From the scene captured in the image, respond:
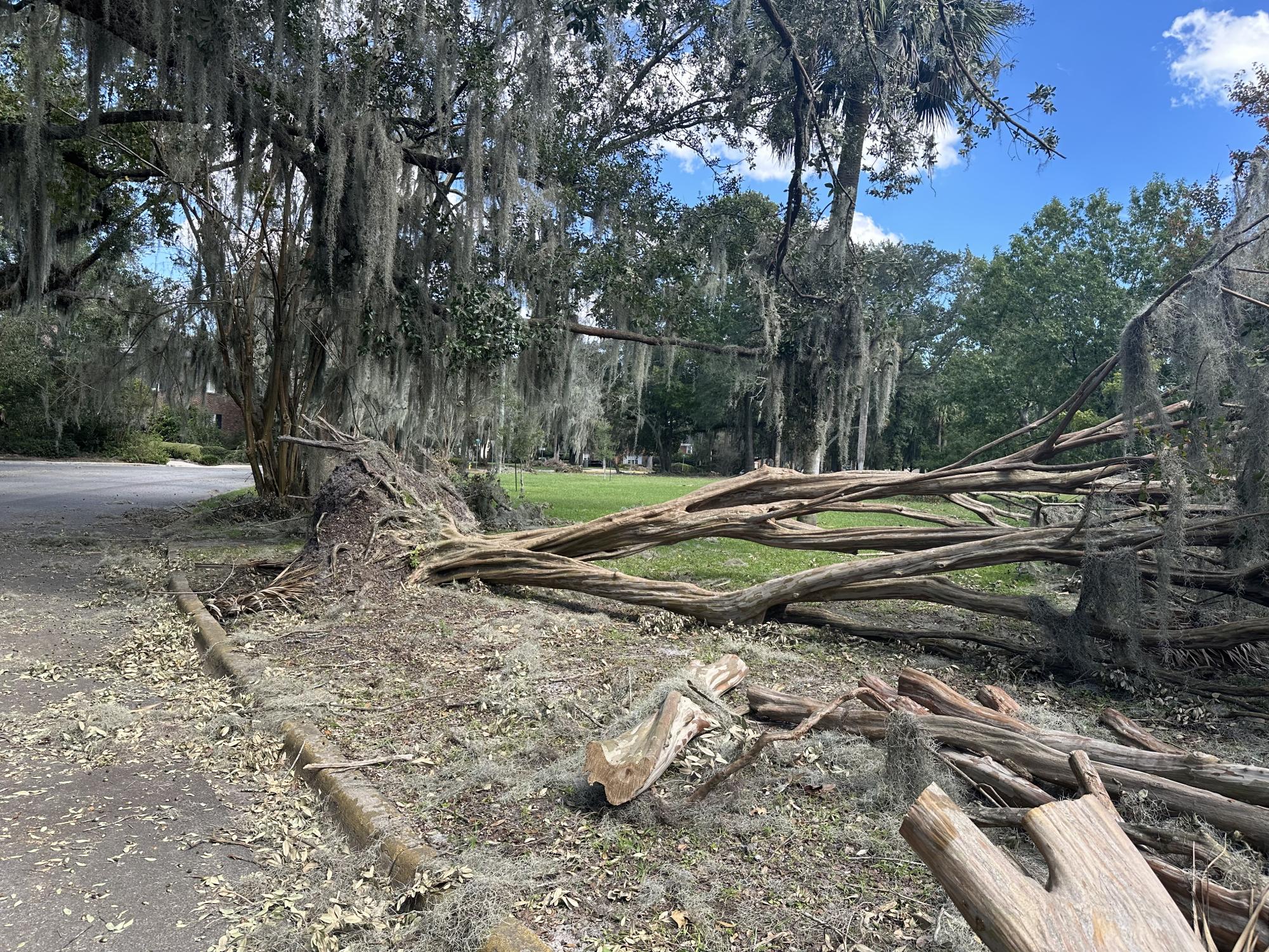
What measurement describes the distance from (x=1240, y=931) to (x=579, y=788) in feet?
6.95

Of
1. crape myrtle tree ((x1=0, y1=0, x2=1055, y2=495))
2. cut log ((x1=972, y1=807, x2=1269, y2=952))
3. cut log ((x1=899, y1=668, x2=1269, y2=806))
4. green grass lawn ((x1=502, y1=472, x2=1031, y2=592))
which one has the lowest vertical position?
green grass lawn ((x1=502, y1=472, x2=1031, y2=592))

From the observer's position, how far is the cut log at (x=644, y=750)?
286 cm

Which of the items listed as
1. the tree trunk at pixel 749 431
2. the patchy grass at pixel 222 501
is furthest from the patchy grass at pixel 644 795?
the tree trunk at pixel 749 431

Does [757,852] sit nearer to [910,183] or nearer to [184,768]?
[184,768]

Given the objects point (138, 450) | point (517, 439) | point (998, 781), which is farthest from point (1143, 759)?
point (138, 450)

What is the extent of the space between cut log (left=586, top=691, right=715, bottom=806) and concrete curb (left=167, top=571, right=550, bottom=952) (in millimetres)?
671

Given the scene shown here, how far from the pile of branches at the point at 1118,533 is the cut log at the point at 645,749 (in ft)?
8.91

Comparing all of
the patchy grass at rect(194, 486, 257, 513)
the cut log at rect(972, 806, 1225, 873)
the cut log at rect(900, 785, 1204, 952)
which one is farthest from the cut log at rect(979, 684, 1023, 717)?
the patchy grass at rect(194, 486, 257, 513)

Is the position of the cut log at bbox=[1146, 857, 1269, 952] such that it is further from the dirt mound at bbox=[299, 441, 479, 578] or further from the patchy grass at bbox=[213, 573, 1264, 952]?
the dirt mound at bbox=[299, 441, 479, 578]

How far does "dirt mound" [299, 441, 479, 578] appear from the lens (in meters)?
6.96

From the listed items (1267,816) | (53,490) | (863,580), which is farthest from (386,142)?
(53,490)

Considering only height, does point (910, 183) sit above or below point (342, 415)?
above

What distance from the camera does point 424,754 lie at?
351 cm

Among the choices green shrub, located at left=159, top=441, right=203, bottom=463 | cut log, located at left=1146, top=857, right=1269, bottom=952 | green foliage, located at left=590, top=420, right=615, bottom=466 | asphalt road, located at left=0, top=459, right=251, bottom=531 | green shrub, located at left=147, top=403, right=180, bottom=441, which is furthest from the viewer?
green foliage, located at left=590, top=420, right=615, bottom=466
